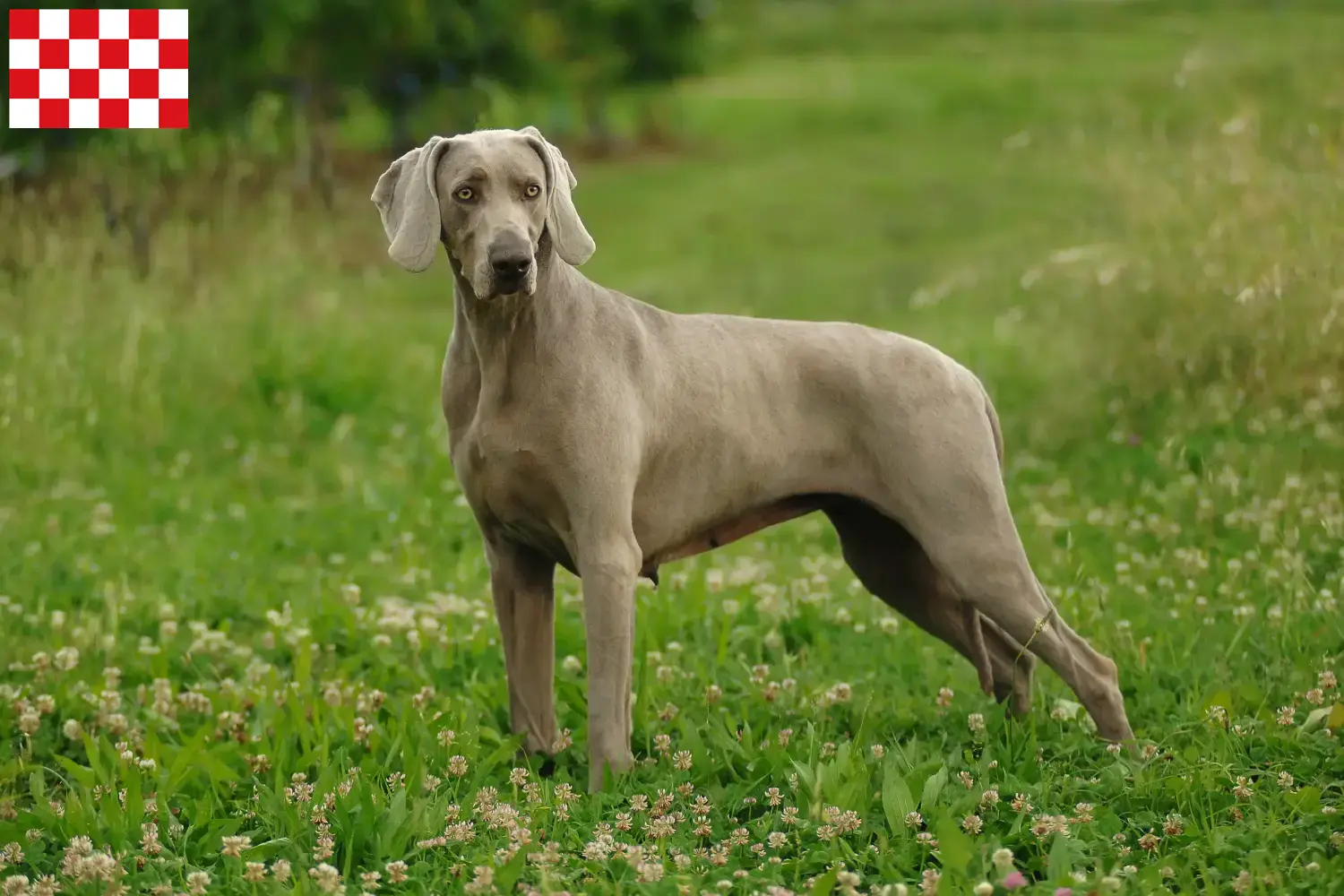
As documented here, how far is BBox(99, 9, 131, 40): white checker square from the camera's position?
7547 millimetres

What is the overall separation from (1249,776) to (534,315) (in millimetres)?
2263

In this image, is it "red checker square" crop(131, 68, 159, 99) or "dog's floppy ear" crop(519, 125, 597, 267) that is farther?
"red checker square" crop(131, 68, 159, 99)

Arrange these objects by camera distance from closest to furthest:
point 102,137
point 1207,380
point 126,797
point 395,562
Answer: point 126,797 < point 395,562 < point 1207,380 < point 102,137

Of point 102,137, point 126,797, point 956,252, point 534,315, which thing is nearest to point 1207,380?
point 534,315

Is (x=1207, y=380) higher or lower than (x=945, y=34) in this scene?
lower

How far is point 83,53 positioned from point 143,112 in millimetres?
434

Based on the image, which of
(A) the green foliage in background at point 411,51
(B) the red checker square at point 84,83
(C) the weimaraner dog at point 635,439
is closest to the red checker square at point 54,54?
(B) the red checker square at point 84,83

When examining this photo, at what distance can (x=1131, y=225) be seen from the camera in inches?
339

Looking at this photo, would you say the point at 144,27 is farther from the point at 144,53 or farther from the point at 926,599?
the point at 926,599

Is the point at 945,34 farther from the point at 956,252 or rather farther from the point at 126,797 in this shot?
the point at 126,797

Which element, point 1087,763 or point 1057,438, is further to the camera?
point 1057,438

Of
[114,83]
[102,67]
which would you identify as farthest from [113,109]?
[102,67]

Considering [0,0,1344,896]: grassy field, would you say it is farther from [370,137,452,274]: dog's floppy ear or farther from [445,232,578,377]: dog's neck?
[370,137,452,274]: dog's floppy ear

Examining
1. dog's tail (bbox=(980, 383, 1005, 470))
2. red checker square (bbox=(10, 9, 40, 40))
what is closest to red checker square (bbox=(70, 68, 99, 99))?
red checker square (bbox=(10, 9, 40, 40))
